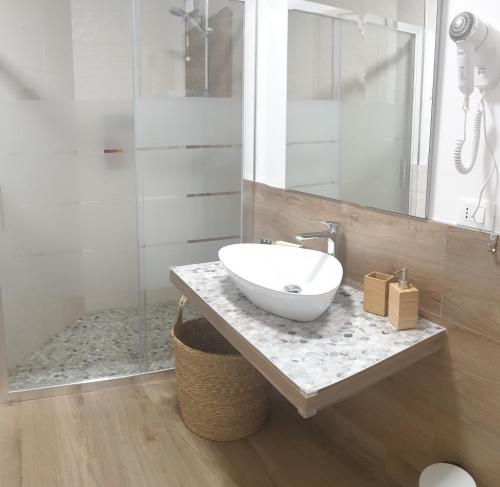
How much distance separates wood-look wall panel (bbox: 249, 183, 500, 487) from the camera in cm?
146

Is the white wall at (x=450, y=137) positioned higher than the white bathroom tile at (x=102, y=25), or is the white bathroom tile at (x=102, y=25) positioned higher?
the white bathroom tile at (x=102, y=25)

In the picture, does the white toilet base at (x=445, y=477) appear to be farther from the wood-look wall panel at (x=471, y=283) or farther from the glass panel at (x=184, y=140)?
the glass panel at (x=184, y=140)

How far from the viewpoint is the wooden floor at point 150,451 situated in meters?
1.90

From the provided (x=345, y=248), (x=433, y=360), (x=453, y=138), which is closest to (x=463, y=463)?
(x=433, y=360)

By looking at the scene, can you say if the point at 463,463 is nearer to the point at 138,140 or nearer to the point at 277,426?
the point at 277,426

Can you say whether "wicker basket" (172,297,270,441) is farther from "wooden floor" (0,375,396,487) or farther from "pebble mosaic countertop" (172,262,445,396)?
"pebble mosaic countertop" (172,262,445,396)

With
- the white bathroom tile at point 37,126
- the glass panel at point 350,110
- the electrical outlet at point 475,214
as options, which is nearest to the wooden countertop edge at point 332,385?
the electrical outlet at point 475,214

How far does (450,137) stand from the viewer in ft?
4.95

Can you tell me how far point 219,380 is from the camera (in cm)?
207

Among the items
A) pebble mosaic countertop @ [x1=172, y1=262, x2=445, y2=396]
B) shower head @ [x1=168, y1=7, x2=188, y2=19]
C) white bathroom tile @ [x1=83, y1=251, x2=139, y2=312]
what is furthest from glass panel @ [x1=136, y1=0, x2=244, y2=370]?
pebble mosaic countertop @ [x1=172, y1=262, x2=445, y2=396]

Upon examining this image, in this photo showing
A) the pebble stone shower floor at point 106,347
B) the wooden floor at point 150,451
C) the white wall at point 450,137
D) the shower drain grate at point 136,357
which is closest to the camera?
the white wall at point 450,137

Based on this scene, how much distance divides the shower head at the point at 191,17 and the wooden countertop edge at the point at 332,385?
1.47 m

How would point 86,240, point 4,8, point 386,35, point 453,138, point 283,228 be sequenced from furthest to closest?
point 86,240 < point 283,228 < point 4,8 < point 386,35 < point 453,138

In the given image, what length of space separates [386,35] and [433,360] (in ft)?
3.63
